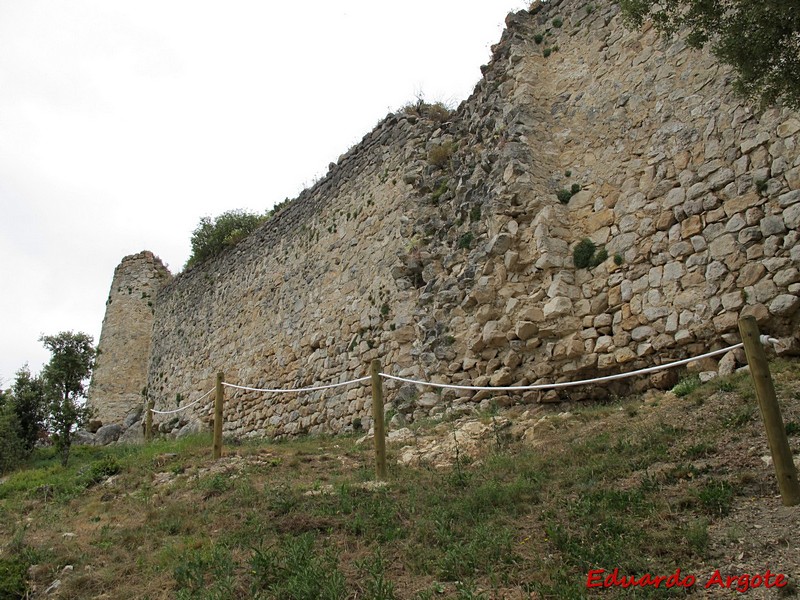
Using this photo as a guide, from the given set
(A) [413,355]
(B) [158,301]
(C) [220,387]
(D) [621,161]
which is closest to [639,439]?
(D) [621,161]

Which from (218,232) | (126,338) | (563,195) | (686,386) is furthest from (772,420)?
(126,338)

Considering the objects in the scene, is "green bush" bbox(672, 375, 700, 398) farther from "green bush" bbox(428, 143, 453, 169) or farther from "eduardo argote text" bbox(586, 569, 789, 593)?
"green bush" bbox(428, 143, 453, 169)

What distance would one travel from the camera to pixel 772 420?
4008 millimetres

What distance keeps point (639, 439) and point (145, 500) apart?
5.38 meters

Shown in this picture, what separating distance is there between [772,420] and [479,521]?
A: 6.96ft

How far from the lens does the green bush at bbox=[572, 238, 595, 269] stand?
8406 millimetres

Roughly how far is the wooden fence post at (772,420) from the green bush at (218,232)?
16.9 meters

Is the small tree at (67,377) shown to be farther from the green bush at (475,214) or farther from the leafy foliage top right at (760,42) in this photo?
the leafy foliage top right at (760,42)

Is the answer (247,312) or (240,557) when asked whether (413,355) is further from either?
(247,312)

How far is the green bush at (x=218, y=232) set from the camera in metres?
19.8

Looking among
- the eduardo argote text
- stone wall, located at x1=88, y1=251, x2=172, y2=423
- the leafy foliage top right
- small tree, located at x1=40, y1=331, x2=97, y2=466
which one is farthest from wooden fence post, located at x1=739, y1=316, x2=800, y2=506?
stone wall, located at x1=88, y1=251, x2=172, y2=423

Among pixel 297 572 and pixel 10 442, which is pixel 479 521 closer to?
pixel 297 572

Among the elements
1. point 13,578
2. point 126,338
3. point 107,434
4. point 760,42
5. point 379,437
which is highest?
point 126,338

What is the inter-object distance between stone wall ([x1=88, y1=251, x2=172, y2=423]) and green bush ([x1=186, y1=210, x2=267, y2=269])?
357cm
